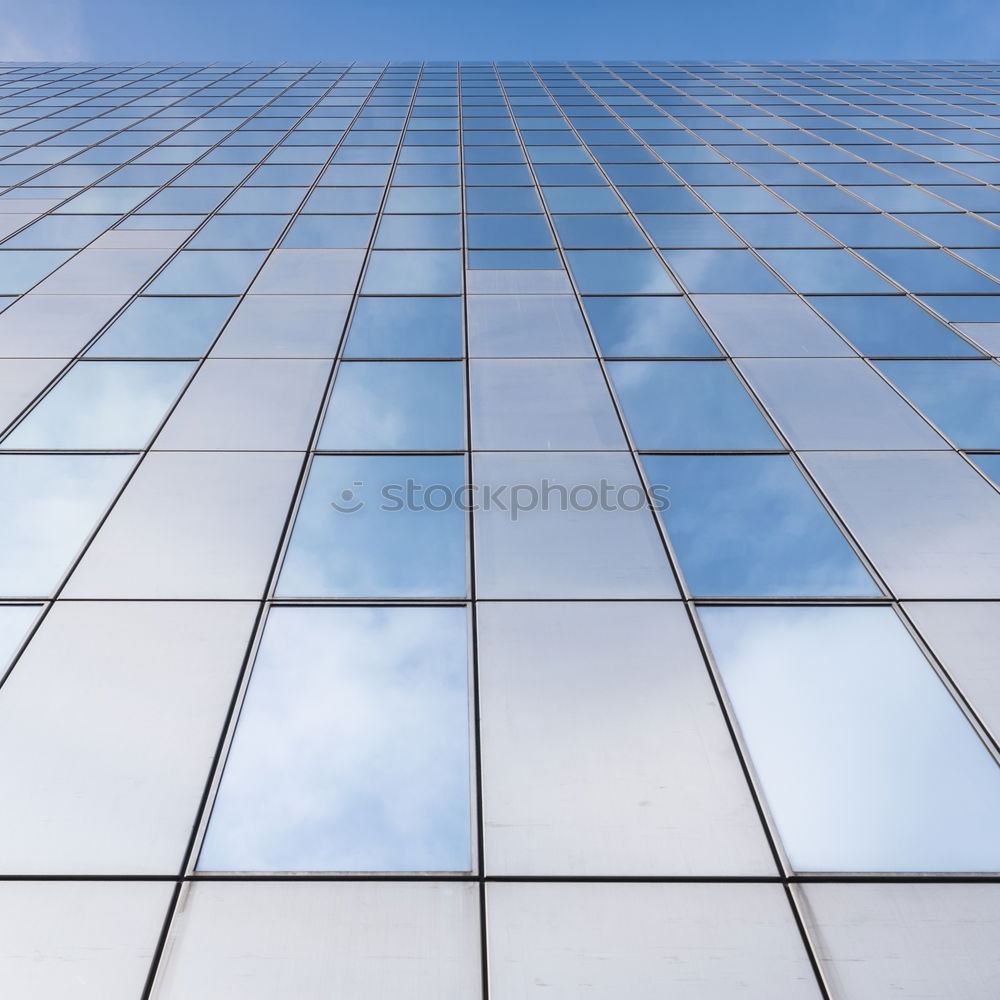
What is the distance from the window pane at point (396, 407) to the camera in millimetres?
7566

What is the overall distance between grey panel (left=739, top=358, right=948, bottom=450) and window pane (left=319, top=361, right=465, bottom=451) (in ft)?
12.7

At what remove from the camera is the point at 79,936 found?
389 centimetres

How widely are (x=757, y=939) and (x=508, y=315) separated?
806cm

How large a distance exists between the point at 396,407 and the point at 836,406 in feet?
17.6

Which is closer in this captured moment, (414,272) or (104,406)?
(104,406)

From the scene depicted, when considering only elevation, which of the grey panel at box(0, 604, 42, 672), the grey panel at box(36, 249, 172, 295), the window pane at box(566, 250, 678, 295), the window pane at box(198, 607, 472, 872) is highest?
the window pane at box(566, 250, 678, 295)

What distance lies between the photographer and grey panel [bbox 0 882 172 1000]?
12.2ft

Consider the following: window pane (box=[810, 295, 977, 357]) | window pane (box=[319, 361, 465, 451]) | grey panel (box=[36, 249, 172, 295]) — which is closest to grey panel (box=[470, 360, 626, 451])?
window pane (box=[319, 361, 465, 451])

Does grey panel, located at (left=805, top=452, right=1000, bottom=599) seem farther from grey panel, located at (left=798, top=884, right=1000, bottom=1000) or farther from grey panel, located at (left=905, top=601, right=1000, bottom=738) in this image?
grey panel, located at (left=798, top=884, right=1000, bottom=1000)

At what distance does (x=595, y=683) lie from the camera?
5.20 metres

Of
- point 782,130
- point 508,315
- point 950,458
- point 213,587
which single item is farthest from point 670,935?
point 782,130

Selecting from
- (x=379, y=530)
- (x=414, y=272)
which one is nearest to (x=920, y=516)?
(x=379, y=530)

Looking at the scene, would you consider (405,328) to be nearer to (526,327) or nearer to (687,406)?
(526,327)

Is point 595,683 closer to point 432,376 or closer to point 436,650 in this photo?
point 436,650
